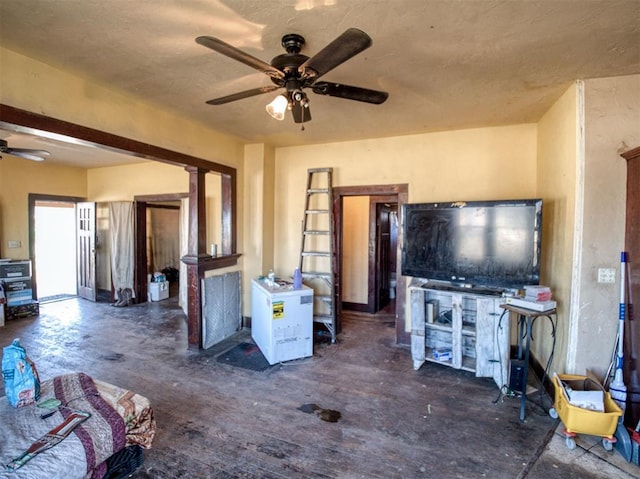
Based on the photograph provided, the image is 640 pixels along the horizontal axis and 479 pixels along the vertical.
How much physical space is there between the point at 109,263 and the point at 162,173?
2117 mm

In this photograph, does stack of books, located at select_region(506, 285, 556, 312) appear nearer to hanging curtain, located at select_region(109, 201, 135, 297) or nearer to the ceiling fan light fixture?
the ceiling fan light fixture

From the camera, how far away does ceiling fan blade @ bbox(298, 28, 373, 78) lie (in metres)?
1.38

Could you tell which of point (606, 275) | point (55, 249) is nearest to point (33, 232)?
point (55, 249)

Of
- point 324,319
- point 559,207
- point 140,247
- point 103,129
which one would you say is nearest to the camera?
point 103,129

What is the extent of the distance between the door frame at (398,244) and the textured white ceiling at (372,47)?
1.15 meters

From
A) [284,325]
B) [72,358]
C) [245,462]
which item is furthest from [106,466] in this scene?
[72,358]

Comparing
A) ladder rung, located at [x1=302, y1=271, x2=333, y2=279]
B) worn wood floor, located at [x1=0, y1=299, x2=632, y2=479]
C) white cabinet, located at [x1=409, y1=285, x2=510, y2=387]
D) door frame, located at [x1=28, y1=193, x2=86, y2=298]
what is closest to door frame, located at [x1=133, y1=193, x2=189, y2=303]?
door frame, located at [x1=28, y1=193, x2=86, y2=298]

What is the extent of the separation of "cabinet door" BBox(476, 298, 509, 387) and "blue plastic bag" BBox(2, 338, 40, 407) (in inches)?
127

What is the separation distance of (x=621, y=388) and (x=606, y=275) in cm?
78

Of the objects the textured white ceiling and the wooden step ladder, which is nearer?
the textured white ceiling

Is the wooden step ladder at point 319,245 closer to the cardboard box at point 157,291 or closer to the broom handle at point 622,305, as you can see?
the broom handle at point 622,305

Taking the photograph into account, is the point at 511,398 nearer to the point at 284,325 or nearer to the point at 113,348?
the point at 284,325

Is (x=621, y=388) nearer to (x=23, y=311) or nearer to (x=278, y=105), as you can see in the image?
(x=278, y=105)

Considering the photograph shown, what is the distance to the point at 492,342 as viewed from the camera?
2904 millimetres
